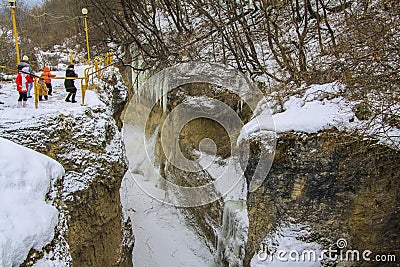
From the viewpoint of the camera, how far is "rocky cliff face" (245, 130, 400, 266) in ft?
20.4

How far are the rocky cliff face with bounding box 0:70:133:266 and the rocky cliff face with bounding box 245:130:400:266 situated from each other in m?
3.84

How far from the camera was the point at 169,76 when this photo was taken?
15.0 meters

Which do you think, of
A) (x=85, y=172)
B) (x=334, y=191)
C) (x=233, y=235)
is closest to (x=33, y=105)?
(x=85, y=172)

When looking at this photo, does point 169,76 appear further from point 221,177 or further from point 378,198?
point 378,198

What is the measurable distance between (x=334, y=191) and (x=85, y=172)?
572 centimetres

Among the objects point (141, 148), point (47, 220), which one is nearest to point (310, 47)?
point (47, 220)

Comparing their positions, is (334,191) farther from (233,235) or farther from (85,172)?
(85,172)

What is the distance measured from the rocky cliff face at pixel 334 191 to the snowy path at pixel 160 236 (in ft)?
16.8

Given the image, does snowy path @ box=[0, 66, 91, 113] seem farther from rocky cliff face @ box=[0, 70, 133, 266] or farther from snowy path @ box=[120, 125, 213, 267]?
snowy path @ box=[120, 125, 213, 267]

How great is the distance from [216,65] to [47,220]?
9967mm

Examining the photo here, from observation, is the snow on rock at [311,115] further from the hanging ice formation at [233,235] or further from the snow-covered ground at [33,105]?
the snow-covered ground at [33,105]

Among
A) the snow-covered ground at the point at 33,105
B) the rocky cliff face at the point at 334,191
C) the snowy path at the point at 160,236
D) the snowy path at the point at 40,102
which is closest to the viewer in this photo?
the rocky cliff face at the point at 334,191

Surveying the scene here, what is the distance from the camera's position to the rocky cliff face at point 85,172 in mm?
6797

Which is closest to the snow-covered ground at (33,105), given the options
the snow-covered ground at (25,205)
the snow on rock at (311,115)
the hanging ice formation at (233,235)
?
the snow-covered ground at (25,205)
